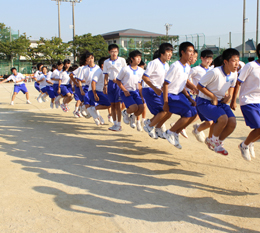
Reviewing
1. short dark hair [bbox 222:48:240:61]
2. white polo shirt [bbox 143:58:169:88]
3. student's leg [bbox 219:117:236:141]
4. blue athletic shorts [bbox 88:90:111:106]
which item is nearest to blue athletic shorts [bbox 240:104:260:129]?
student's leg [bbox 219:117:236:141]

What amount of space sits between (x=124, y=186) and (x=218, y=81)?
2089 millimetres

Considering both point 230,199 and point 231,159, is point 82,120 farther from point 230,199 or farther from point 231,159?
point 230,199

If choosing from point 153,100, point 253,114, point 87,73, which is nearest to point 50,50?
point 87,73

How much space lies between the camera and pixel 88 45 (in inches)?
1761

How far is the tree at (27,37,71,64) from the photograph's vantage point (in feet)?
139

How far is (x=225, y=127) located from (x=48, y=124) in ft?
19.3

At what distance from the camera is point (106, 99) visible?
802cm

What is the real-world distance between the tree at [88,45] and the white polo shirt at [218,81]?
4083 cm

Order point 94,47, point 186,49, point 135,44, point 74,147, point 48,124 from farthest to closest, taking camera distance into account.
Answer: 1. point 94,47
2. point 135,44
3. point 48,124
4. point 74,147
5. point 186,49

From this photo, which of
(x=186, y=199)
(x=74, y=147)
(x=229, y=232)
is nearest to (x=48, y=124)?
(x=74, y=147)

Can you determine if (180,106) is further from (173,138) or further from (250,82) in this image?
(250,82)

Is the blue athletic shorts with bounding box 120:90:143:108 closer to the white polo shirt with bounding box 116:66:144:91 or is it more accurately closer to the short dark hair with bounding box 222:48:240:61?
the white polo shirt with bounding box 116:66:144:91

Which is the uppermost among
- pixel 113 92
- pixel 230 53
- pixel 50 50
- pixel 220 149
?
pixel 50 50

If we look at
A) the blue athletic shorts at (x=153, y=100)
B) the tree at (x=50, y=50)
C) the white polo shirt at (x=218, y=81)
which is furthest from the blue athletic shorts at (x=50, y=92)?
the tree at (x=50, y=50)
